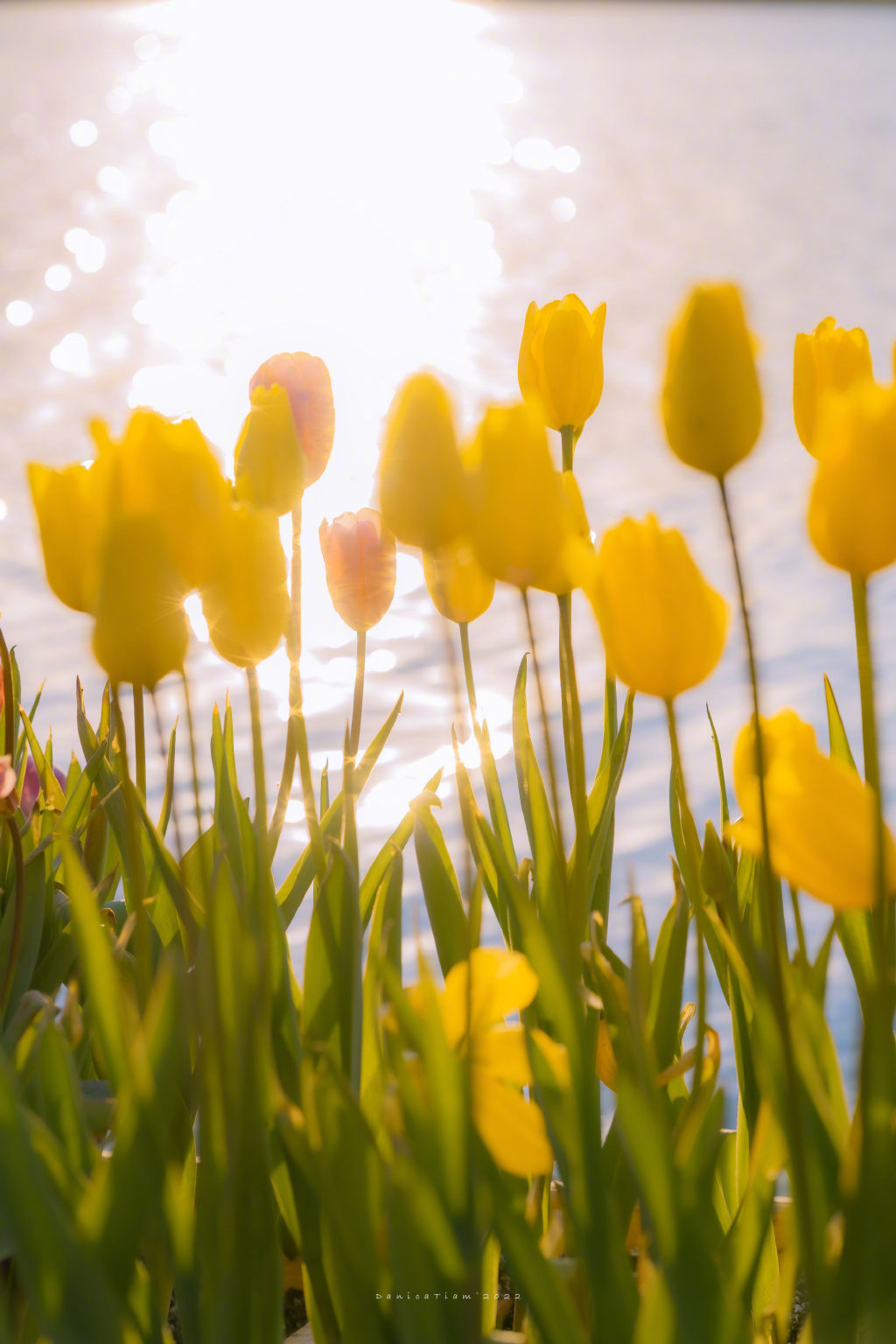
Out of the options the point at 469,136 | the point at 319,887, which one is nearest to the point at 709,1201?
the point at 319,887

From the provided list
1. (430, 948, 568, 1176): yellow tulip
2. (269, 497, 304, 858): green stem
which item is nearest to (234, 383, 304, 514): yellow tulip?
(269, 497, 304, 858): green stem

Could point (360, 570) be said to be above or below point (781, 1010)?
above

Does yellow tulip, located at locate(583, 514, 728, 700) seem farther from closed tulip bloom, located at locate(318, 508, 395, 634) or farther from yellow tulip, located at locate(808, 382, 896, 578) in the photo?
closed tulip bloom, located at locate(318, 508, 395, 634)

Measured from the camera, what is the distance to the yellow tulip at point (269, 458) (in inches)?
13.0

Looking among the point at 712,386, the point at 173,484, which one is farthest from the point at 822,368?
the point at 173,484

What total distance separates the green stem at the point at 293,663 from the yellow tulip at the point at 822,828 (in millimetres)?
125

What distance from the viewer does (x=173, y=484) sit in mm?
274

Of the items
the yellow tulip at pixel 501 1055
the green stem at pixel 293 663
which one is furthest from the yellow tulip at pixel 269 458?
the yellow tulip at pixel 501 1055

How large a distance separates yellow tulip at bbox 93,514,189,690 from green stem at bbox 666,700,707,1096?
0.38 ft

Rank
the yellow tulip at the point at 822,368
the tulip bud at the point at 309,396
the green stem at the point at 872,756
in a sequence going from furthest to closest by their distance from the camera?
the tulip bud at the point at 309,396 → the yellow tulip at the point at 822,368 → the green stem at the point at 872,756

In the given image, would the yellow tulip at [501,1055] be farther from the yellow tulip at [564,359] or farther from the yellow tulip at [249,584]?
the yellow tulip at [564,359]

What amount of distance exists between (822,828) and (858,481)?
73 millimetres

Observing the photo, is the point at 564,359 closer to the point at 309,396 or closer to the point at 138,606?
the point at 309,396

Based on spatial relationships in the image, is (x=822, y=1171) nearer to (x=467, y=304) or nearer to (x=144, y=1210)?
(x=144, y=1210)
